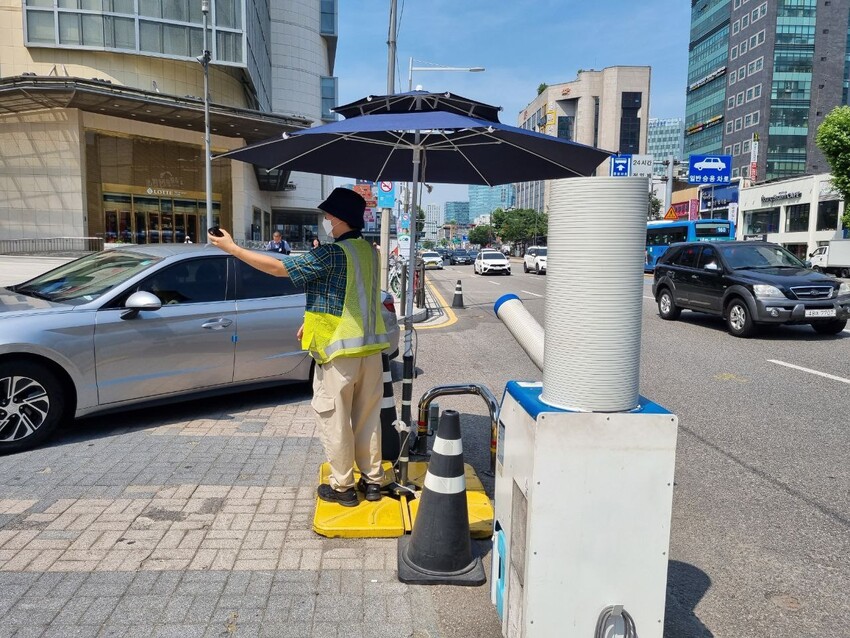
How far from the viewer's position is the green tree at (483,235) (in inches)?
5212

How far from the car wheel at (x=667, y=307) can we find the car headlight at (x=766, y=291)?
2.61 meters

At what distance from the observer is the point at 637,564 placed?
87.9 inches

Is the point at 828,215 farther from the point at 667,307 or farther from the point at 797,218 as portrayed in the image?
the point at 667,307

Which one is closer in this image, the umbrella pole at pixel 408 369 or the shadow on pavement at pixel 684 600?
the shadow on pavement at pixel 684 600

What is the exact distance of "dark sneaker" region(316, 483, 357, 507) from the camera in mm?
3779

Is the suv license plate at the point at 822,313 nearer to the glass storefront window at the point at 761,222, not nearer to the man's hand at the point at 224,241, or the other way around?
the man's hand at the point at 224,241

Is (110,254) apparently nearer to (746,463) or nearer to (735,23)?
(746,463)

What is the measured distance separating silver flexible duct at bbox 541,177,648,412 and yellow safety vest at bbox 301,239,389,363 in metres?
1.54

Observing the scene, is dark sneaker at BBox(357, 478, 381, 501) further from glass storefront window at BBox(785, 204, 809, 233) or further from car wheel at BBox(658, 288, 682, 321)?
glass storefront window at BBox(785, 204, 809, 233)

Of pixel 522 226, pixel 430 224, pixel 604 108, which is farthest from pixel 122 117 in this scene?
pixel 604 108

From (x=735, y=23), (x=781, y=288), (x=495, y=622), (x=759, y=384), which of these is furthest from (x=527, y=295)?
(x=735, y=23)

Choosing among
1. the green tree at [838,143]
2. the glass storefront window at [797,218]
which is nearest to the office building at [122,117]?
the green tree at [838,143]

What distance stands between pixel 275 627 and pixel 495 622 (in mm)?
979

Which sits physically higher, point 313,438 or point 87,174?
point 87,174
